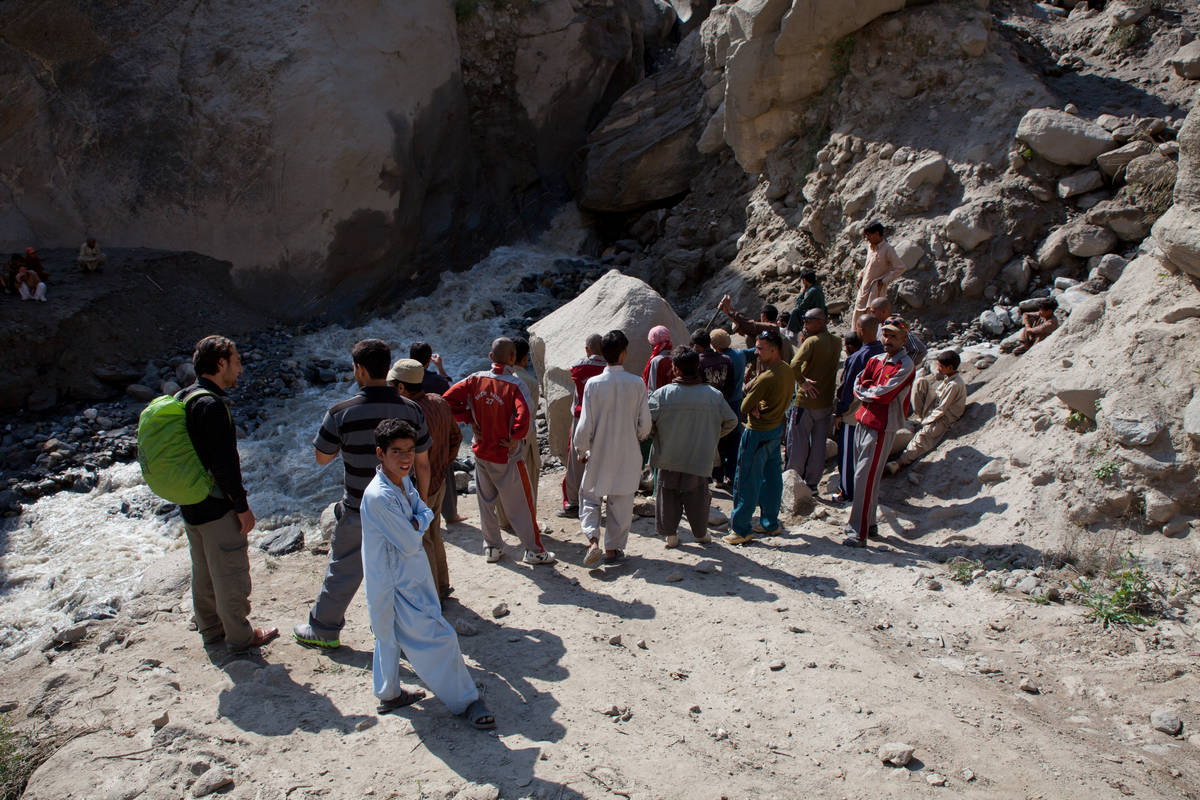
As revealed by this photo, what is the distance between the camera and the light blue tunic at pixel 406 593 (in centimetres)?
312

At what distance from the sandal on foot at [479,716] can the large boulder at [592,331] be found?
373 centimetres

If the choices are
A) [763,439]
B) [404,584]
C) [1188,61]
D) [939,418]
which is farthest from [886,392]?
[1188,61]

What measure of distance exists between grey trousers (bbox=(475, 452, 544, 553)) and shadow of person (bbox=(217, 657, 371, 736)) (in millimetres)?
1567

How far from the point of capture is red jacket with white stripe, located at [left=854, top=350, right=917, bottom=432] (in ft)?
16.1

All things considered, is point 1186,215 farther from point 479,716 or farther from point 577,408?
point 479,716

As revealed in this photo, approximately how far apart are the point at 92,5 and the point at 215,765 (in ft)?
Answer: 38.8

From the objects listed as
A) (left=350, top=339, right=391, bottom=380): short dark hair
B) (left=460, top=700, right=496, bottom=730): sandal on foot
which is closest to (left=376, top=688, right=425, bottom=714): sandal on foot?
(left=460, top=700, right=496, bottom=730): sandal on foot

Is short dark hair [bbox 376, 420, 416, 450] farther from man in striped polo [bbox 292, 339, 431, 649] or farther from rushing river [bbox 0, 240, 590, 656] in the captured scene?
rushing river [bbox 0, 240, 590, 656]

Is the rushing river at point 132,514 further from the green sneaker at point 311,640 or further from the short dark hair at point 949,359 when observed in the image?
the short dark hair at point 949,359

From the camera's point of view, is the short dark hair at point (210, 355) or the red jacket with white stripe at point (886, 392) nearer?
the short dark hair at point (210, 355)

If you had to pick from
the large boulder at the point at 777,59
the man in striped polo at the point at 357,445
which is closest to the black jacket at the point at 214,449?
the man in striped polo at the point at 357,445

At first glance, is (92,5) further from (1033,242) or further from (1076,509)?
(1076,509)

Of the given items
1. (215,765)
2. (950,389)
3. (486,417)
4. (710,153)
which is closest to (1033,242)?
(950,389)

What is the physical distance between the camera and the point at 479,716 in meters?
3.22
